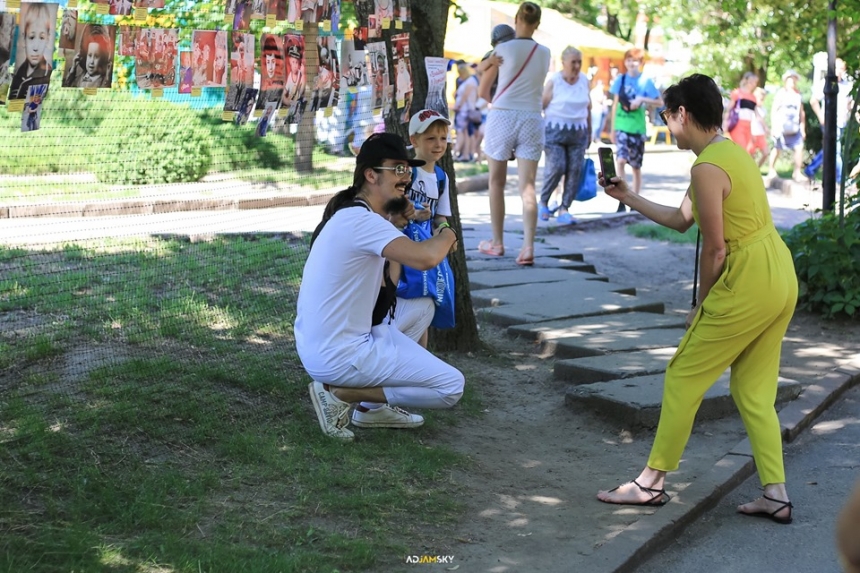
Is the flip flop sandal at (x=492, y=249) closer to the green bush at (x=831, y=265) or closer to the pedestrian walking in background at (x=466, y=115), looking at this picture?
the green bush at (x=831, y=265)

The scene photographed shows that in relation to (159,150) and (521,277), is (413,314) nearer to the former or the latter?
(521,277)

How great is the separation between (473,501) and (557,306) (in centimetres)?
355

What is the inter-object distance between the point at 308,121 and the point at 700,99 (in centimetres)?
252

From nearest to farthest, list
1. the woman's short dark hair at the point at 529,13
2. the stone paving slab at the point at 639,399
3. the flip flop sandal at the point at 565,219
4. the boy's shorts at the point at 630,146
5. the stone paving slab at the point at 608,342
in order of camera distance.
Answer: the stone paving slab at the point at 639,399
the stone paving slab at the point at 608,342
the woman's short dark hair at the point at 529,13
the flip flop sandal at the point at 565,219
the boy's shorts at the point at 630,146

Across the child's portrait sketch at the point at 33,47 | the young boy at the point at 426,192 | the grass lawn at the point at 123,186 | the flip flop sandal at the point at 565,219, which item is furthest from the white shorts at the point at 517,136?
the child's portrait sketch at the point at 33,47

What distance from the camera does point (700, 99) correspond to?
15.5 ft

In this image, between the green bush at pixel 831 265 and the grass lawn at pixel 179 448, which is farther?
the green bush at pixel 831 265

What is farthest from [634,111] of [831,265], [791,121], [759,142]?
[759,142]

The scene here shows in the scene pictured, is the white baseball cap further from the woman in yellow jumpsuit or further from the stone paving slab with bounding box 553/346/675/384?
the stone paving slab with bounding box 553/346/675/384

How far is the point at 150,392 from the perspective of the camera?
5461mm

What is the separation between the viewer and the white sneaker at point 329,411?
17.3ft

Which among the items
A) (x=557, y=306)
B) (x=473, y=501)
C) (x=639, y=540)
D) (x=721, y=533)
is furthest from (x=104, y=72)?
(x=557, y=306)

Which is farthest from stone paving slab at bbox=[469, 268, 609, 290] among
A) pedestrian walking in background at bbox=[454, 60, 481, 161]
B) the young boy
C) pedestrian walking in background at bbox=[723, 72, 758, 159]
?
pedestrian walking in background at bbox=[454, 60, 481, 161]

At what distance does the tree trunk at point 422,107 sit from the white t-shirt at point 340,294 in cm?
185
